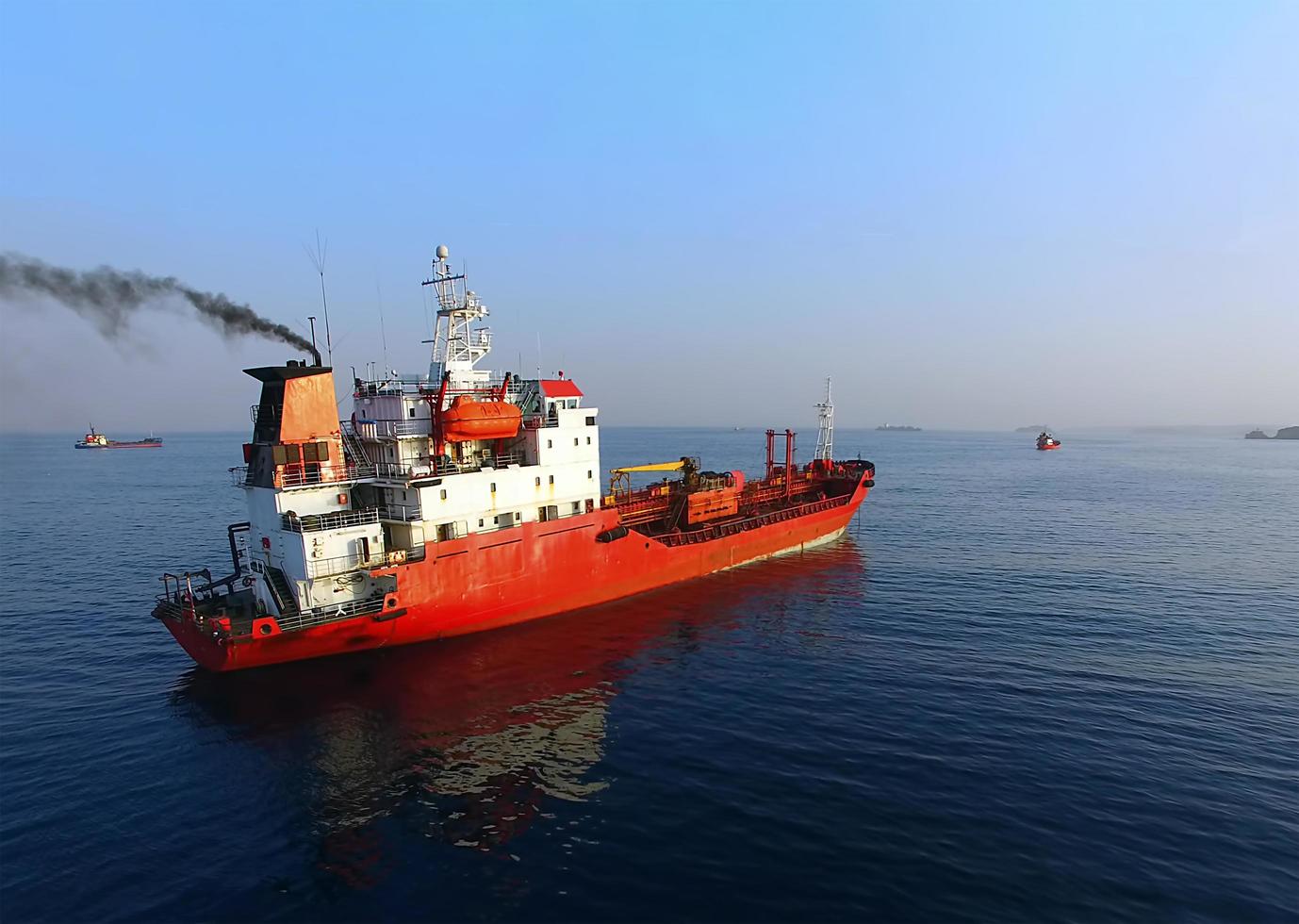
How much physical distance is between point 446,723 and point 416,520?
321 inches

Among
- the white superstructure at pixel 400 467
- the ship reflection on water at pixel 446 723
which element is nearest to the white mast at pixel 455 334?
the white superstructure at pixel 400 467

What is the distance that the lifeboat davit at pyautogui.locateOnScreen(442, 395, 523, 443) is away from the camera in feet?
80.9

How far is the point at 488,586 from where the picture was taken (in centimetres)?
2492

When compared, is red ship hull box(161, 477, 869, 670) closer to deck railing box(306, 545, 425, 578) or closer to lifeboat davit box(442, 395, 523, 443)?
deck railing box(306, 545, 425, 578)

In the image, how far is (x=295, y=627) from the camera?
68.4 feet

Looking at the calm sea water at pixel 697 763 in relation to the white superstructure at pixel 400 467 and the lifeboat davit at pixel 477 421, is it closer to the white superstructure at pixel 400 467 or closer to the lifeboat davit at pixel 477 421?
the white superstructure at pixel 400 467

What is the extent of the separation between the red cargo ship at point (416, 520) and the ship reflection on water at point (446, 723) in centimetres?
138

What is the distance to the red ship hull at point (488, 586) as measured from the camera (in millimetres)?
21328

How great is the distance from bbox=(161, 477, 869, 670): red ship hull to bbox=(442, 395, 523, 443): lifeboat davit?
411 cm

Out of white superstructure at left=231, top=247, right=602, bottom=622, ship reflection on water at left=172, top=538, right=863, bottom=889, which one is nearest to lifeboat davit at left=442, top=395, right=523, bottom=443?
white superstructure at left=231, top=247, right=602, bottom=622

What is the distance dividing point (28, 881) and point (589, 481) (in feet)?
67.4

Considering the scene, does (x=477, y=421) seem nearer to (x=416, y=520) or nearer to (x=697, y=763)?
(x=416, y=520)

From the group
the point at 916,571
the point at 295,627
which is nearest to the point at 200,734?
the point at 295,627

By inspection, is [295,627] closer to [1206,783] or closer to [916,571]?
[1206,783]
